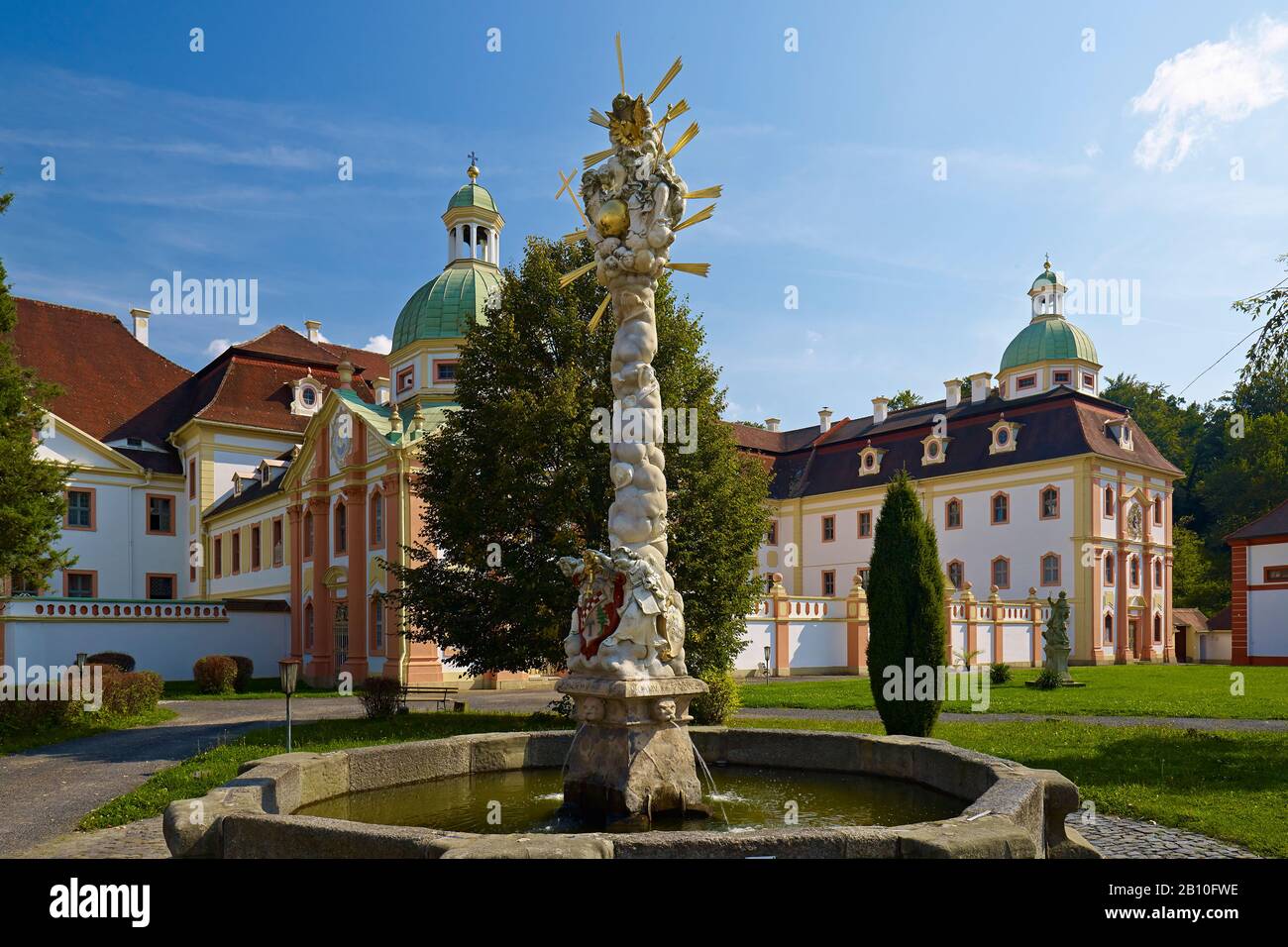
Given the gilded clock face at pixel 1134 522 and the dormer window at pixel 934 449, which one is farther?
the dormer window at pixel 934 449

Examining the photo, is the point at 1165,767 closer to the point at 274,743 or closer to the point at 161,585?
the point at 274,743

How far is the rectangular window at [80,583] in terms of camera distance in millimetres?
39750

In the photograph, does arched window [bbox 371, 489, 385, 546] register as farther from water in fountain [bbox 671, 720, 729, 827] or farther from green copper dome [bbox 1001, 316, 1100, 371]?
green copper dome [bbox 1001, 316, 1100, 371]

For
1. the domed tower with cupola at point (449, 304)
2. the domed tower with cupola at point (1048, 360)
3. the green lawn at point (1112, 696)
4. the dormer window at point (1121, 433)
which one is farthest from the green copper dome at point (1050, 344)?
the domed tower with cupola at point (449, 304)

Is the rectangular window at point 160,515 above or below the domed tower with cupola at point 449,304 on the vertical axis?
below

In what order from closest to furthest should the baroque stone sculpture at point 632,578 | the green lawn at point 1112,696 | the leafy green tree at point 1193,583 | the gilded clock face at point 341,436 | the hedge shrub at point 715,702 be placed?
1. the baroque stone sculpture at point 632,578
2. the hedge shrub at point 715,702
3. the green lawn at point 1112,696
4. the gilded clock face at point 341,436
5. the leafy green tree at point 1193,583

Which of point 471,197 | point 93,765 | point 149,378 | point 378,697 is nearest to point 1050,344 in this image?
point 471,197

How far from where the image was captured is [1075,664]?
→ 135 ft

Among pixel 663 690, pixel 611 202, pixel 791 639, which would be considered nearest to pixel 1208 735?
pixel 663 690

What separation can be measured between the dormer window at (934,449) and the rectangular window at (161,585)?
3619 centimetres

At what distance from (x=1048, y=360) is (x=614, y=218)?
4782 centimetres

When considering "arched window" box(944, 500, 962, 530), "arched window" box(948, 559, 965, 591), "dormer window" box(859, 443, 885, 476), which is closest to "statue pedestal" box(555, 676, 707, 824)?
"arched window" box(948, 559, 965, 591)

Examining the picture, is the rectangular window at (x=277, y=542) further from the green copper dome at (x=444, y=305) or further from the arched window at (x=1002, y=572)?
the arched window at (x=1002, y=572)
